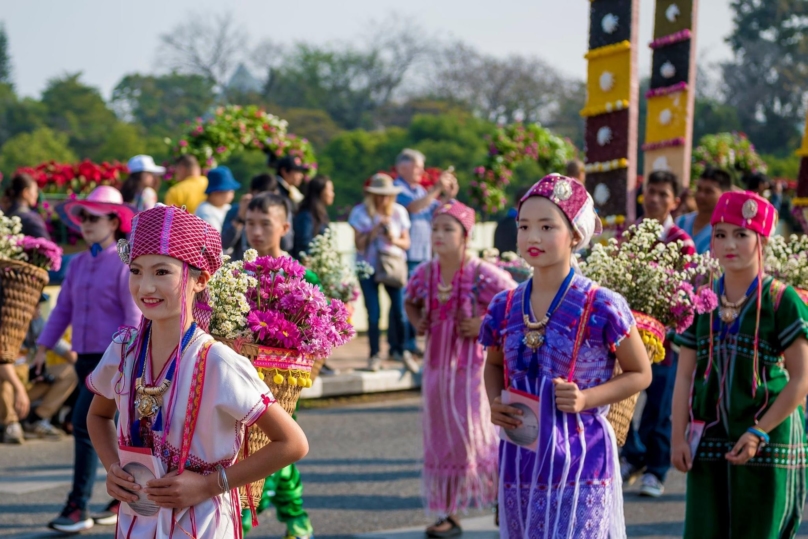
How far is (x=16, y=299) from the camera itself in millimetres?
6422

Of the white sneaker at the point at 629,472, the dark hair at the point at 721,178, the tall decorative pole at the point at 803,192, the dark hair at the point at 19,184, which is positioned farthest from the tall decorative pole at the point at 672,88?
the dark hair at the point at 19,184

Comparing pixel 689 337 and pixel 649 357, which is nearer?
pixel 649 357

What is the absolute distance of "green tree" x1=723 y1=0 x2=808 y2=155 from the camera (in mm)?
58312

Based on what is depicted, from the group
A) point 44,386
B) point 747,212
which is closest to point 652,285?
point 747,212

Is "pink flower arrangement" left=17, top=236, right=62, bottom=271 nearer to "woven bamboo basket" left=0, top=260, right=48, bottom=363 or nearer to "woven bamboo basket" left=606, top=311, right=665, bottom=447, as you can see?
"woven bamboo basket" left=0, top=260, right=48, bottom=363

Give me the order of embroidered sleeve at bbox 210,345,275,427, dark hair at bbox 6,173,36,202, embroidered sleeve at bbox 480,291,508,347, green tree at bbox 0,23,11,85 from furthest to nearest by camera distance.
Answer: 1. green tree at bbox 0,23,11,85
2. dark hair at bbox 6,173,36,202
3. embroidered sleeve at bbox 480,291,508,347
4. embroidered sleeve at bbox 210,345,275,427

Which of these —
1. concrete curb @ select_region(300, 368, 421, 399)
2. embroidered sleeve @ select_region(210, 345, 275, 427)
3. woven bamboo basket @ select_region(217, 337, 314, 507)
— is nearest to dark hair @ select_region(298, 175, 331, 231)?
concrete curb @ select_region(300, 368, 421, 399)

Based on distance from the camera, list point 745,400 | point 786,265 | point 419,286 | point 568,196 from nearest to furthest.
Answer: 1. point 568,196
2. point 745,400
3. point 786,265
4. point 419,286

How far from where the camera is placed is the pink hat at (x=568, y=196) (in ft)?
13.5

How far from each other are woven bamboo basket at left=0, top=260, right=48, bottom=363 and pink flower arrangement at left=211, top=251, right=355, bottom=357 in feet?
8.12

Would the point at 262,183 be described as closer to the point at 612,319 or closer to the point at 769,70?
the point at 612,319

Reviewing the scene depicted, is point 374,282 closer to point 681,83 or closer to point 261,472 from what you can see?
point 681,83

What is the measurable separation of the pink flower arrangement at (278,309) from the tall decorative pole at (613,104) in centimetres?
565

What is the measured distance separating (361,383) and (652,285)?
6.71 m
